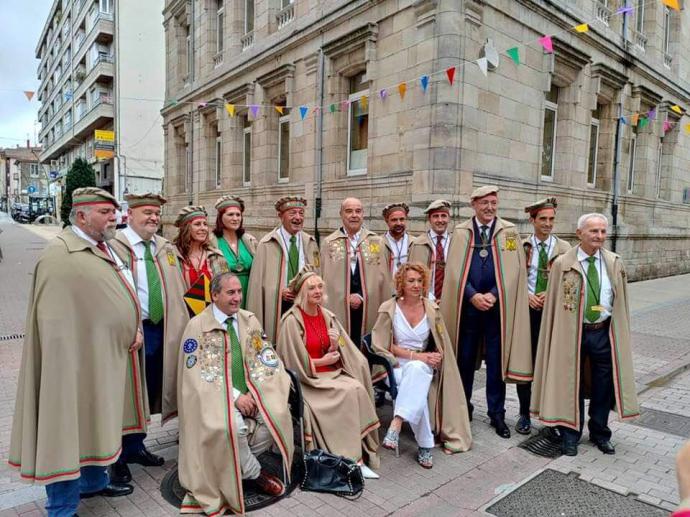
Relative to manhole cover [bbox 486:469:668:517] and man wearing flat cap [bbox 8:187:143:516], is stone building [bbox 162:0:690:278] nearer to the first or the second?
manhole cover [bbox 486:469:668:517]

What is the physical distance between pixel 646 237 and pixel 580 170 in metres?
4.45

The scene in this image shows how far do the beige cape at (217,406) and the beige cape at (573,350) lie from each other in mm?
2279

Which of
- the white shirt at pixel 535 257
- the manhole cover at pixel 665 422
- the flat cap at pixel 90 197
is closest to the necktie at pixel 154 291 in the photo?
the flat cap at pixel 90 197

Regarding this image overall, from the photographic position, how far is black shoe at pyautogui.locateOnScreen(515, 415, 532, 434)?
4.69 meters

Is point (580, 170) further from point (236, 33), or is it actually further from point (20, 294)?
point (20, 294)

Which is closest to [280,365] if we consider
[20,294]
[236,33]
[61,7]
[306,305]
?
[306,305]

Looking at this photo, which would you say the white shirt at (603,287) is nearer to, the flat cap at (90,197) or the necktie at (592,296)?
the necktie at (592,296)

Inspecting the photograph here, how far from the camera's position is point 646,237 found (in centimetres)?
1504

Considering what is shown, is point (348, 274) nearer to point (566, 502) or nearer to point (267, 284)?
point (267, 284)

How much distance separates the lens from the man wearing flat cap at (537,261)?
476cm

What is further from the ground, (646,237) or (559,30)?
(559,30)

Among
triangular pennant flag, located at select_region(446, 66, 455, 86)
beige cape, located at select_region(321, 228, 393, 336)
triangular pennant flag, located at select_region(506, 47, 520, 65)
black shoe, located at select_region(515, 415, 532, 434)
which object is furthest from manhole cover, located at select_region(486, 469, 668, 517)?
triangular pennant flag, located at select_region(506, 47, 520, 65)

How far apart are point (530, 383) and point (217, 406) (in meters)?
3.01

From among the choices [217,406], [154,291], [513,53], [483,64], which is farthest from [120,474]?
[513,53]
